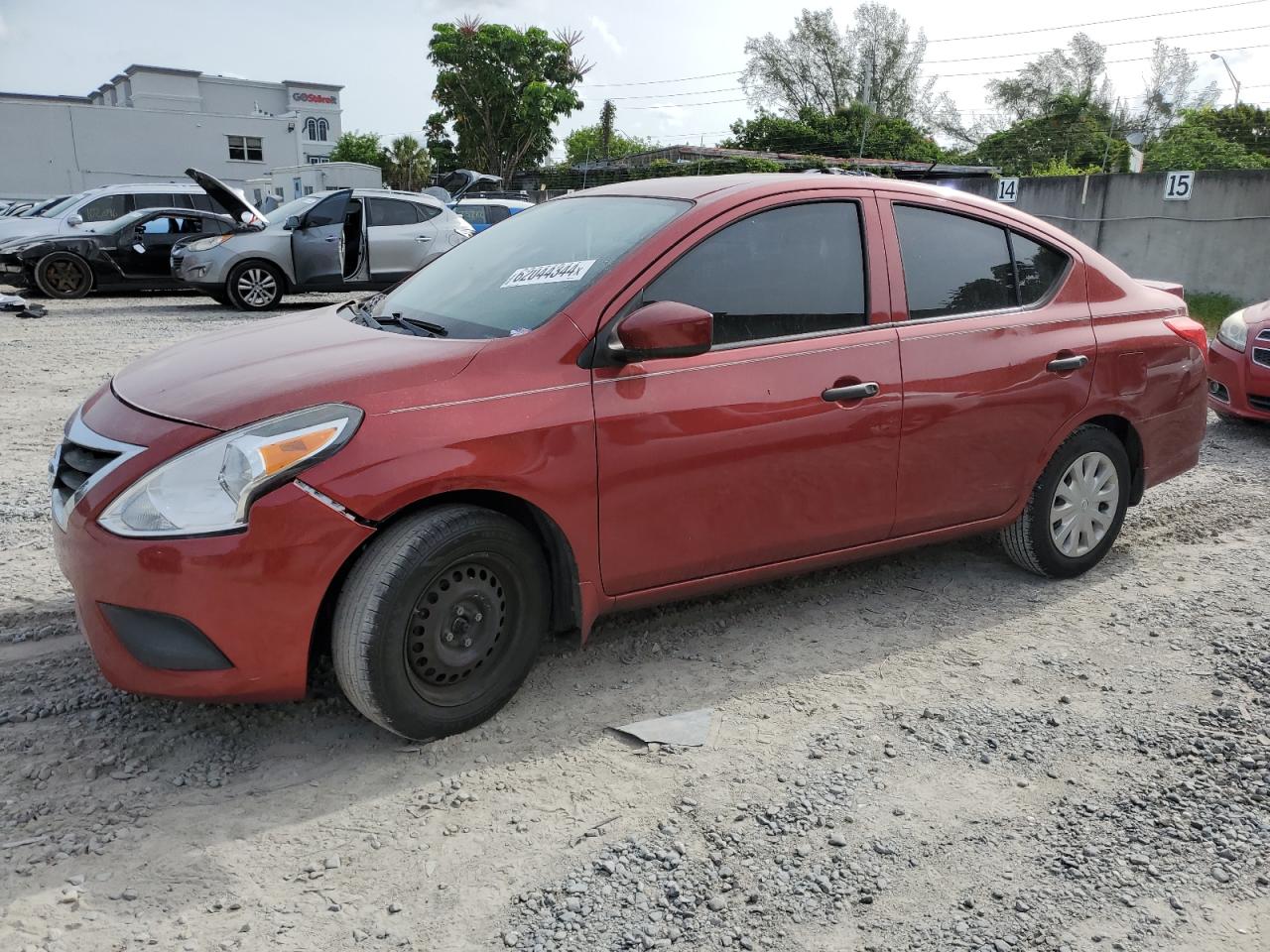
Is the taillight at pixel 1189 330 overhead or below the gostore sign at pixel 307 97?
below

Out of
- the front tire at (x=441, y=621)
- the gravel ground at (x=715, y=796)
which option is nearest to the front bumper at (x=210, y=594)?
the front tire at (x=441, y=621)

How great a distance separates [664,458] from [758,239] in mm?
908

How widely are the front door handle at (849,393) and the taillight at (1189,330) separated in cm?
182

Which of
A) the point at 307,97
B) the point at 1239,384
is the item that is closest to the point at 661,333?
the point at 1239,384

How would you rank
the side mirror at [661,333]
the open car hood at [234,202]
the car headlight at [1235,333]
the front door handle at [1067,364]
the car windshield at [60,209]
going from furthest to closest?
the car windshield at [60,209], the open car hood at [234,202], the car headlight at [1235,333], the front door handle at [1067,364], the side mirror at [661,333]

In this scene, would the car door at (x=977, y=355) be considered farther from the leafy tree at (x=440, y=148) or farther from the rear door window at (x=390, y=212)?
the leafy tree at (x=440, y=148)

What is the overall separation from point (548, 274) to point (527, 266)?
7.0 inches

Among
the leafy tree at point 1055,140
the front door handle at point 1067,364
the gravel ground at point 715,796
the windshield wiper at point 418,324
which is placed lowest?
the gravel ground at point 715,796

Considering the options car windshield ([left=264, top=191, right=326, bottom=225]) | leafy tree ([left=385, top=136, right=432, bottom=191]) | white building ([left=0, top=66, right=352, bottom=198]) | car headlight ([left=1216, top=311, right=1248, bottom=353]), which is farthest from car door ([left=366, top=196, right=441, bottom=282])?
leafy tree ([left=385, top=136, right=432, bottom=191])

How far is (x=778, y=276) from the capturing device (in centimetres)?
371

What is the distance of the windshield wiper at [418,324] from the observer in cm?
347

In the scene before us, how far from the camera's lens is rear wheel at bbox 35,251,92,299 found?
15055 millimetres

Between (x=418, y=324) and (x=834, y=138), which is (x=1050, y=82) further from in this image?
(x=418, y=324)

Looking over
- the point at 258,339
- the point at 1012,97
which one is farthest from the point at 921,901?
the point at 1012,97
